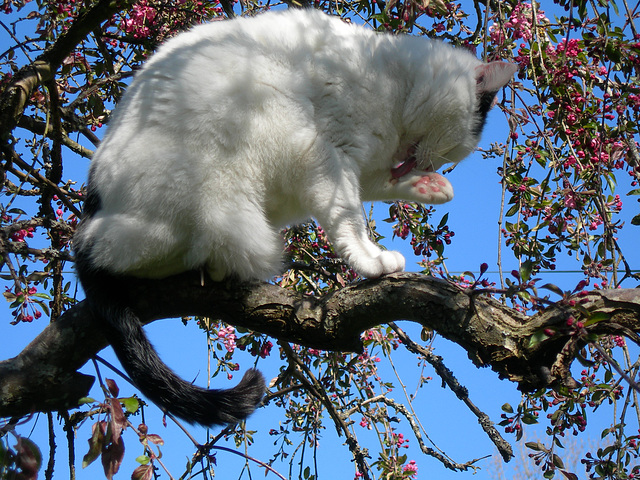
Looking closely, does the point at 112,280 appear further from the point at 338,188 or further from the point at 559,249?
the point at 559,249

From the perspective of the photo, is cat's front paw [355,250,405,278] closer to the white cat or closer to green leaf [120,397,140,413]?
the white cat

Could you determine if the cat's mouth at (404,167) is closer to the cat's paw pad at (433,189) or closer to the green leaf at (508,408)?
the cat's paw pad at (433,189)

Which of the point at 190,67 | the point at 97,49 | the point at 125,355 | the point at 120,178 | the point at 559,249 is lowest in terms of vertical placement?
the point at 125,355

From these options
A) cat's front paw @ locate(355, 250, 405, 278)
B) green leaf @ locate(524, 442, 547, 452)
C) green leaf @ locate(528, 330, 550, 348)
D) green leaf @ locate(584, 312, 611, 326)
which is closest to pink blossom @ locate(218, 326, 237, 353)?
cat's front paw @ locate(355, 250, 405, 278)

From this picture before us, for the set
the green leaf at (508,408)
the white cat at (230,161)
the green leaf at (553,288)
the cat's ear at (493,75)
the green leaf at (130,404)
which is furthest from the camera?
the cat's ear at (493,75)

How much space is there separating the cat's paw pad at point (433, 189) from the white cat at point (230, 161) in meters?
0.27

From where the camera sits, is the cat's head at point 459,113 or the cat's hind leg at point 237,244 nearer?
the cat's hind leg at point 237,244

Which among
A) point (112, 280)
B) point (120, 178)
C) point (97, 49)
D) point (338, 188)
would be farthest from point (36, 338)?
point (97, 49)

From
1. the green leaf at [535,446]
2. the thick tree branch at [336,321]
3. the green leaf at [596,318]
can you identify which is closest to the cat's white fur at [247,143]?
the thick tree branch at [336,321]

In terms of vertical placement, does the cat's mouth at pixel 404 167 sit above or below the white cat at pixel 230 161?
above

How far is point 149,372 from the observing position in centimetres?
195

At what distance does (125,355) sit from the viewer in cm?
Result: 195

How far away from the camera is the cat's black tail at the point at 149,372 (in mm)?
1945

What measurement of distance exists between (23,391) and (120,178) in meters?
0.81
